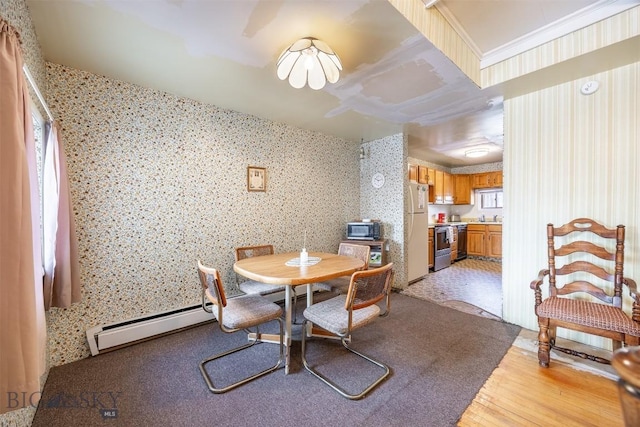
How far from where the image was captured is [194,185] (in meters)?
2.70

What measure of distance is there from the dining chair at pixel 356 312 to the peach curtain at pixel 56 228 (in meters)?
1.76

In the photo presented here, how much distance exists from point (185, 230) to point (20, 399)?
1849mm

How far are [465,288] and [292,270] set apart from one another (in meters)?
3.24

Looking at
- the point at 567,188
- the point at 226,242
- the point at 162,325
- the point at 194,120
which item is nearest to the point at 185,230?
the point at 226,242

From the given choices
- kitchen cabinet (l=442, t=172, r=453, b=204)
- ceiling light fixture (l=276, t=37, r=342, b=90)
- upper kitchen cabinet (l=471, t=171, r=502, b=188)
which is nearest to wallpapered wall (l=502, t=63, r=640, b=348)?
ceiling light fixture (l=276, t=37, r=342, b=90)

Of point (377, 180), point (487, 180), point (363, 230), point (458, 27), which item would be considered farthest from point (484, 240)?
point (458, 27)

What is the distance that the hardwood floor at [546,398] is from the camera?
4.70 ft

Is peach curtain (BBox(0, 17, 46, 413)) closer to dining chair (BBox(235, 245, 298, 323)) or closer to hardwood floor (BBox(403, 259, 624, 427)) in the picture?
dining chair (BBox(235, 245, 298, 323))

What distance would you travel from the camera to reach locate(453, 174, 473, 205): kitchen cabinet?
6586 mm

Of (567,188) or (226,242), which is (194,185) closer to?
(226,242)

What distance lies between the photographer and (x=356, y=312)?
187 centimetres

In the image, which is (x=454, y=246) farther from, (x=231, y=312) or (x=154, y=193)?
(x=154, y=193)

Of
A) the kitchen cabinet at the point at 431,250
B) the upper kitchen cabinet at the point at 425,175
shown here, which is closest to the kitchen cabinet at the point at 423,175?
the upper kitchen cabinet at the point at 425,175

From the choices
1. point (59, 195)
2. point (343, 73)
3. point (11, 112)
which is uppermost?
point (343, 73)
